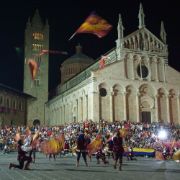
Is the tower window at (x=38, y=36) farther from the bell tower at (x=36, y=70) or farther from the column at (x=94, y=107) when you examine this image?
the column at (x=94, y=107)

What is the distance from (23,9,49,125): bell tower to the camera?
61969 millimetres

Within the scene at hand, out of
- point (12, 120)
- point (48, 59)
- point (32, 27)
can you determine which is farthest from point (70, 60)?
point (12, 120)

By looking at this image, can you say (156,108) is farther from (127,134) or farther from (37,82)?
(37,82)

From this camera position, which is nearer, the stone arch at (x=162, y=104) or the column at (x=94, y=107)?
the column at (x=94, y=107)

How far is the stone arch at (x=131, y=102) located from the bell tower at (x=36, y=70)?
24280 millimetres

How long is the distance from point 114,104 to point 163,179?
31.6m

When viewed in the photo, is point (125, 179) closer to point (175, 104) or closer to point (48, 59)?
point (175, 104)

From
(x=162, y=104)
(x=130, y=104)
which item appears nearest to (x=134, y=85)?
(x=130, y=104)

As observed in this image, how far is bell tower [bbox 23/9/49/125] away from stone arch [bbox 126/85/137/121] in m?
24.3

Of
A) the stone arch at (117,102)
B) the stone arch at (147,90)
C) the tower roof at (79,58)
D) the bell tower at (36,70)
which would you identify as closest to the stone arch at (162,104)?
the stone arch at (147,90)

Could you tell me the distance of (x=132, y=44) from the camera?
44.2 meters

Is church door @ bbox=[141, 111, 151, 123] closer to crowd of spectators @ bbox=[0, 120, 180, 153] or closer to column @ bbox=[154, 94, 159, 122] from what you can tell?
column @ bbox=[154, 94, 159, 122]

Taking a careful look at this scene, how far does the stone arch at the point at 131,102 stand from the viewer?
42094 millimetres

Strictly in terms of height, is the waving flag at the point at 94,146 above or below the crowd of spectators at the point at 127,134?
below
